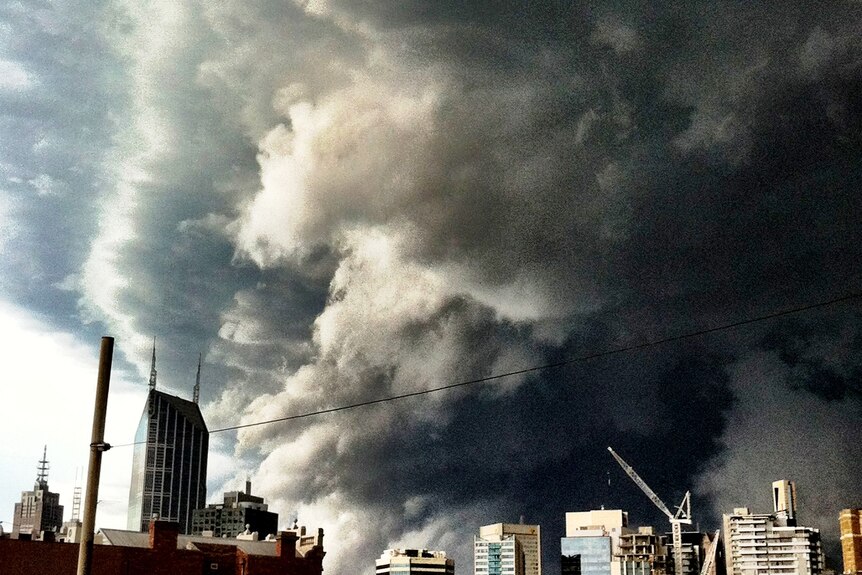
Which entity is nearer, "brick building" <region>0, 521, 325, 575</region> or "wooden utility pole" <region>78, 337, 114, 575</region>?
"wooden utility pole" <region>78, 337, 114, 575</region>

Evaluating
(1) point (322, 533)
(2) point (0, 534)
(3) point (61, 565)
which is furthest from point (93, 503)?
(1) point (322, 533)

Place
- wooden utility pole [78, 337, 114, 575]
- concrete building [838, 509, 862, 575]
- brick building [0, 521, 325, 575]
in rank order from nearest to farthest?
1. wooden utility pole [78, 337, 114, 575]
2. brick building [0, 521, 325, 575]
3. concrete building [838, 509, 862, 575]

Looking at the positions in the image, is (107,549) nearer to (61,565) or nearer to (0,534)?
(61,565)

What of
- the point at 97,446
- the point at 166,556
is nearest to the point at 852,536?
the point at 166,556

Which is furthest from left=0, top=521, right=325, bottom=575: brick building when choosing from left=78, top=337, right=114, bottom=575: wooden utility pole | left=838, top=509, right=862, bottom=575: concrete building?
left=78, top=337, right=114, bottom=575: wooden utility pole

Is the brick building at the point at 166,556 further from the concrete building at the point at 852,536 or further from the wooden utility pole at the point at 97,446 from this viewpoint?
the wooden utility pole at the point at 97,446

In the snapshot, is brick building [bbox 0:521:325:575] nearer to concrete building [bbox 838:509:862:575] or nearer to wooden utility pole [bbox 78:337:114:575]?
concrete building [bbox 838:509:862:575]

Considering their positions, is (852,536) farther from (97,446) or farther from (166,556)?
(97,446)
